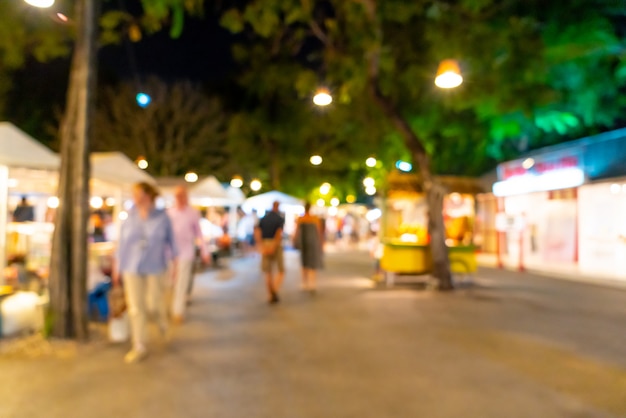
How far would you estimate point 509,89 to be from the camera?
1382 centimetres

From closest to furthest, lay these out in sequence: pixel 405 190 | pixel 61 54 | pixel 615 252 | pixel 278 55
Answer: pixel 61 54, pixel 405 190, pixel 615 252, pixel 278 55

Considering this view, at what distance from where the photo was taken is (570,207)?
19.2 m

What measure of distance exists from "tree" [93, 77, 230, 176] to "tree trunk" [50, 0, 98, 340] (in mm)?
22995

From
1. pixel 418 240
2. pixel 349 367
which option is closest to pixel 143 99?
pixel 418 240

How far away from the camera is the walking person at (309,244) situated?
12.4 metres

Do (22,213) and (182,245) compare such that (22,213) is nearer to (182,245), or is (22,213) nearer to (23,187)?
(23,187)

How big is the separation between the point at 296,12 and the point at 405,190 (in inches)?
210

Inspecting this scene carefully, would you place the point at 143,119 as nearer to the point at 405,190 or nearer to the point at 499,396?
the point at 405,190

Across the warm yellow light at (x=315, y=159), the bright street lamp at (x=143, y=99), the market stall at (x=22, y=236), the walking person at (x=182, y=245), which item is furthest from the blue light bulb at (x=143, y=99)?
the walking person at (x=182, y=245)

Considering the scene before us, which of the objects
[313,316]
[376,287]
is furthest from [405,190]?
[313,316]

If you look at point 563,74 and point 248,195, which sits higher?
point 563,74

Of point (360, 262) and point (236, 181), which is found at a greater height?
point (236, 181)

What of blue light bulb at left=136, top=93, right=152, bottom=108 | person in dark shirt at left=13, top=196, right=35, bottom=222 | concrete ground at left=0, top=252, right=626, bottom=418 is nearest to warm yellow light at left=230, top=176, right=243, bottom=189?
blue light bulb at left=136, top=93, right=152, bottom=108

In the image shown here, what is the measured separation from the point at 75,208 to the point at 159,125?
24521mm
